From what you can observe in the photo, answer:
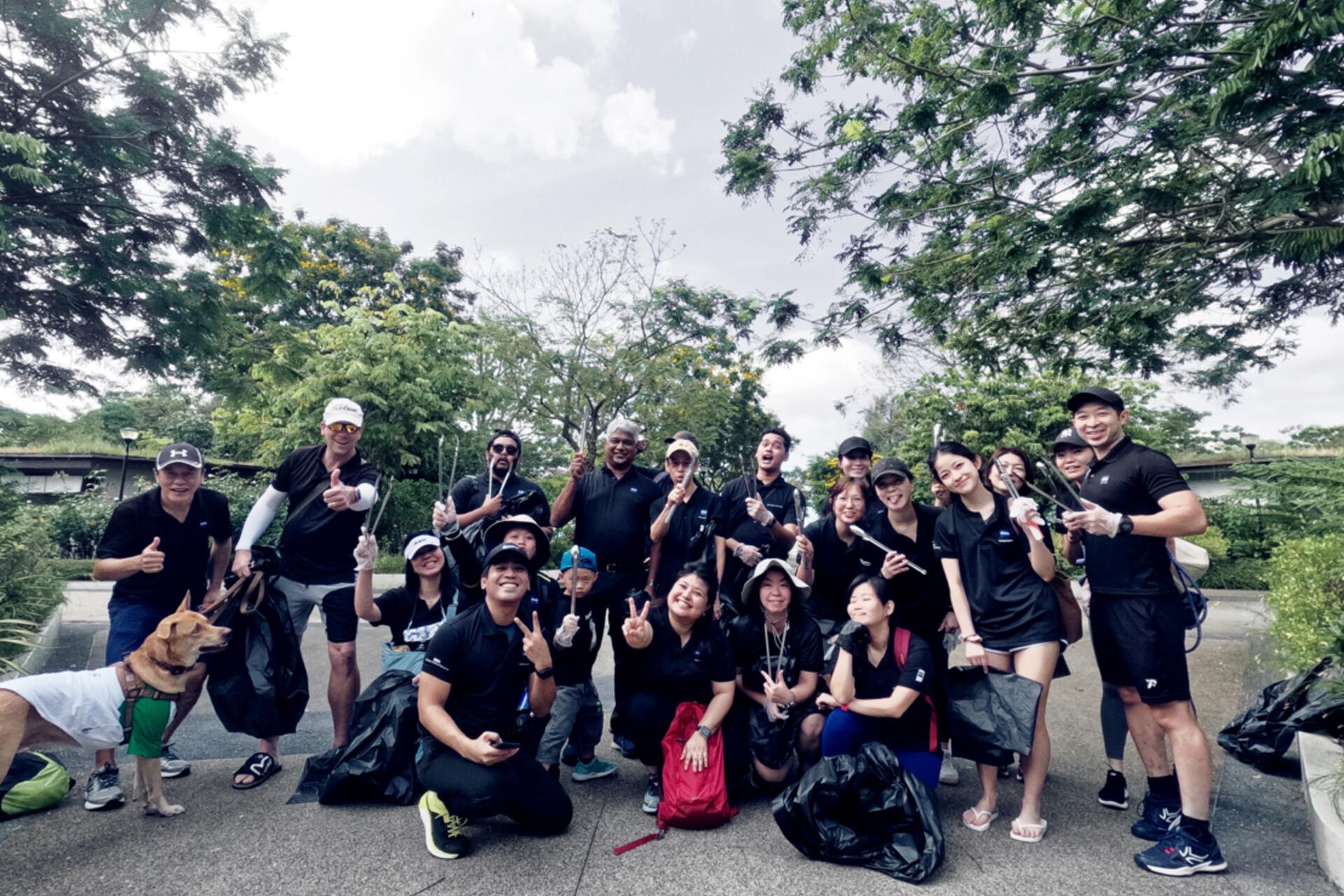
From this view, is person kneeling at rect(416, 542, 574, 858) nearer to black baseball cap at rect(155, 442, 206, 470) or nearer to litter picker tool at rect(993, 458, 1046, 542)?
black baseball cap at rect(155, 442, 206, 470)

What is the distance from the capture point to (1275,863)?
9.66 feet

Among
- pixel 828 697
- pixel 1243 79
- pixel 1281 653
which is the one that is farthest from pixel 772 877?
pixel 1243 79

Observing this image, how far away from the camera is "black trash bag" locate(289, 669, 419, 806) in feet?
11.1

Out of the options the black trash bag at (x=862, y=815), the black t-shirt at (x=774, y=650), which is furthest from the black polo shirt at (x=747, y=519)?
the black trash bag at (x=862, y=815)

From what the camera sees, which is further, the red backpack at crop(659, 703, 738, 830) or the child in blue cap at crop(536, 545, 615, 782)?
the child in blue cap at crop(536, 545, 615, 782)

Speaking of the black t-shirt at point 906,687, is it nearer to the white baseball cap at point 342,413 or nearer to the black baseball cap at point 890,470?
the black baseball cap at point 890,470

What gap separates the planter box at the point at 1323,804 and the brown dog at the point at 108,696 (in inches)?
181

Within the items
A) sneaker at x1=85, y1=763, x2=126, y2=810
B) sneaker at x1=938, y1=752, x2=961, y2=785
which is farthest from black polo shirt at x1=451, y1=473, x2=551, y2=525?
sneaker at x1=938, y1=752, x2=961, y2=785

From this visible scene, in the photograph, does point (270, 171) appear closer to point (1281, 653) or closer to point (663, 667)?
point (663, 667)

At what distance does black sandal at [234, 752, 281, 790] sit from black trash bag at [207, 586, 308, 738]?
0.14 m

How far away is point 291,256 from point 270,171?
102cm

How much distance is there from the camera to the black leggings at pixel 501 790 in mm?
2984

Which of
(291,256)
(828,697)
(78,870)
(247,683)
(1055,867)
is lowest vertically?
(78,870)

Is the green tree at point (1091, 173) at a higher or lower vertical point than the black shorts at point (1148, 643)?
higher
